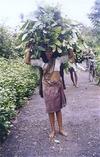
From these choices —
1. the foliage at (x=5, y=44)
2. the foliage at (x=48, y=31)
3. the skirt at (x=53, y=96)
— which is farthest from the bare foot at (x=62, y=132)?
the foliage at (x=5, y=44)

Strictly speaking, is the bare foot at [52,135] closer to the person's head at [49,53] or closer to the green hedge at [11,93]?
the green hedge at [11,93]

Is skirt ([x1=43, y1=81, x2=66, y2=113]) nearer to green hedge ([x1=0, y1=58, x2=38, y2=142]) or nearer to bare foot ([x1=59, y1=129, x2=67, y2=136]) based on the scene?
bare foot ([x1=59, y1=129, x2=67, y2=136])

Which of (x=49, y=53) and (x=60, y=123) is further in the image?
(x=60, y=123)

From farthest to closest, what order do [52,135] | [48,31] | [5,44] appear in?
[5,44] → [52,135] → [48,31]

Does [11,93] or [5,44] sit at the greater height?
[5,44]

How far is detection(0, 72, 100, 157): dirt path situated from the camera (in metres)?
6.83

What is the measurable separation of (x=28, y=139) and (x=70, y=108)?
3079mm

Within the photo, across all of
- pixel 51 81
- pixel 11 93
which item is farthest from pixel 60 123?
pixel 11 93

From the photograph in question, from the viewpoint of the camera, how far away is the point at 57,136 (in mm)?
7711

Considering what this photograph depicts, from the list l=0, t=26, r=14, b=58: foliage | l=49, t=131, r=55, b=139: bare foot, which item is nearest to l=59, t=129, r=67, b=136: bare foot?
l=49, t=131, r=55, b=139: bare foot

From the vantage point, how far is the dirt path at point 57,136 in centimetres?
683

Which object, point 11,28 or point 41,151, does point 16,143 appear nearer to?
point 41,151

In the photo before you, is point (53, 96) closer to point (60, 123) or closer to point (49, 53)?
point (60, 123)

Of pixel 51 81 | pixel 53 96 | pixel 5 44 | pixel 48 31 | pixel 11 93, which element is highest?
pixel 48 31
